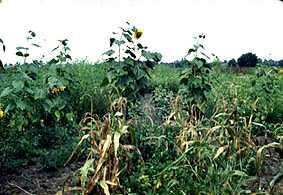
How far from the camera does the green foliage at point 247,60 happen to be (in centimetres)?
1085

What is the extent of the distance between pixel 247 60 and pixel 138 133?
243 inches

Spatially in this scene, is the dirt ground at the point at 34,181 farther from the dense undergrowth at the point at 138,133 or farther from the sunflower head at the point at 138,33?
the sunflower head at the point at 138,33

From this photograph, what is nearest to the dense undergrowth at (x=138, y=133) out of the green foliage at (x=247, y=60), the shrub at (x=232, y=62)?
the green foliage at (x=247, y=60)

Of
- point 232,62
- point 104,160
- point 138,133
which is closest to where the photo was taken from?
point 104,160

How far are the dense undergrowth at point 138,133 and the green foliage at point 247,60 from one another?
10.7 ft

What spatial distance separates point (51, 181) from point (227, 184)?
1.51 meters

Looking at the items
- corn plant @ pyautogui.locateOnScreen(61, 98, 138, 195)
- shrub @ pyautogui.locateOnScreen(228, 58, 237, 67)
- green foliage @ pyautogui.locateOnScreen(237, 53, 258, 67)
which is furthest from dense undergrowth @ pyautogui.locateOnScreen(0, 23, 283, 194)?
shrub @ pyautogui.locateOnScreen(228, 58, 237, 67)

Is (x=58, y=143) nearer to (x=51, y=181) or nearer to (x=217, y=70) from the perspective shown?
(x=51, y=181)

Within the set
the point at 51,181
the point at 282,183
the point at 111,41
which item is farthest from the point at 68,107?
the point at 282,183

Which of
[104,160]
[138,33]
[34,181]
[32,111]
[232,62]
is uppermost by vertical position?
[138,33]

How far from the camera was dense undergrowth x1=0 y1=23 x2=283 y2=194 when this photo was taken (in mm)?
4301

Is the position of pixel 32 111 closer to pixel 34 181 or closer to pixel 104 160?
pixel 34 181

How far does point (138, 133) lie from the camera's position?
5242 mm

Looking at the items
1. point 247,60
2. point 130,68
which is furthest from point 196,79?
point 247,60
